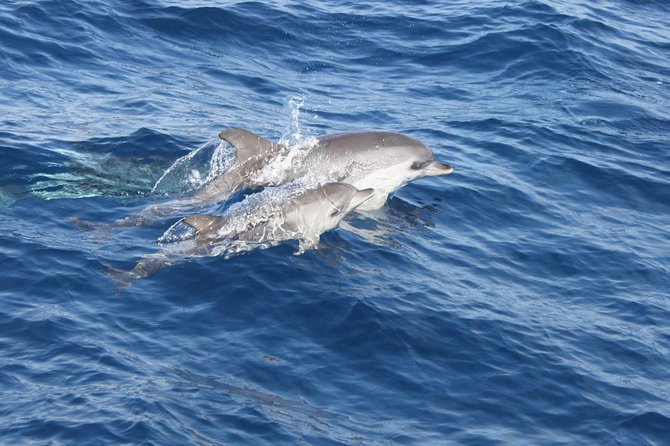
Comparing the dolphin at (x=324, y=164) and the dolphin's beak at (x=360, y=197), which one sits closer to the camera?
the dolphin's beak at (x=360, y=197)

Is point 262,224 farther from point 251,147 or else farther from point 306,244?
point 251,147

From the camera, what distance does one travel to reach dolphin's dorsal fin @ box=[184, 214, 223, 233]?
14084mm

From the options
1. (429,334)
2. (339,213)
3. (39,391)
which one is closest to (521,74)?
(339,213)

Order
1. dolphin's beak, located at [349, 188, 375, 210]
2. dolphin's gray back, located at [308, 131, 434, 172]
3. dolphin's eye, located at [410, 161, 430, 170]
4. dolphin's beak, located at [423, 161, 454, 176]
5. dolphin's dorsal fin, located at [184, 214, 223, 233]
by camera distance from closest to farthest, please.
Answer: dolphin's dorsal fin, located at [184, 214, 223, 233] → dolphin's beak, located at [349, 188, 375, 210] → dolphin's gray back, located at [308, 131, 434, 172] → dolphin's eye, located at [410, 161, 430, 170] → dolphin's beak, located at [423, 161, 454, 176]

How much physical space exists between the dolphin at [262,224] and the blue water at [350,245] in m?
0.29

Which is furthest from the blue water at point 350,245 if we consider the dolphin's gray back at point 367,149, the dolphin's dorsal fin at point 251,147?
the dolphin's dorsal fin at point 251,147

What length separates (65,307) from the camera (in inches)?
496

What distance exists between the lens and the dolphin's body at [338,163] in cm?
1636

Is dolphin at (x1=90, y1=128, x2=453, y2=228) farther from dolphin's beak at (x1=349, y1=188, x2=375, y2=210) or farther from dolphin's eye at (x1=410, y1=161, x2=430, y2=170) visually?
dolphin's beak at (x1=349, y1=188, x2=375, y2=210)

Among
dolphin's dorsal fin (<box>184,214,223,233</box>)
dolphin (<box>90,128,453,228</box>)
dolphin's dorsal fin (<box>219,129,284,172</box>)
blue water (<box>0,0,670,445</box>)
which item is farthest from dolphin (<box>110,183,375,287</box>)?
dolphin's dorsal fin (<box>219,129,284,172</box>)

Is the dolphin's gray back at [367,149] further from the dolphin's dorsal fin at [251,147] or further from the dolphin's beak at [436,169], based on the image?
the dolphin's dorsal fin at [251,147]

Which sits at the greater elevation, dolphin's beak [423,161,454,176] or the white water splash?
dolphin's beak [423,161,454,176]

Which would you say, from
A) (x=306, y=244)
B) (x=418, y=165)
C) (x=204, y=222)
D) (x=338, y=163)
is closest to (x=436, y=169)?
(x=418, y=165)

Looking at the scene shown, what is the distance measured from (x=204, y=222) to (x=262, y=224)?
83 cm
